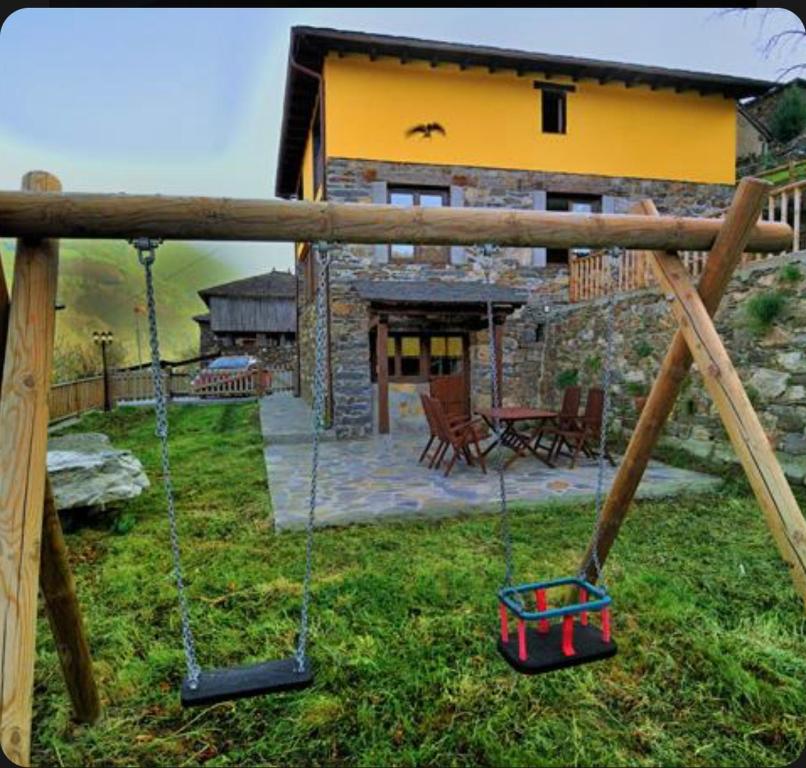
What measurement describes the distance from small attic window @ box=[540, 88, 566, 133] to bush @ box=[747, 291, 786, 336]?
5463mm

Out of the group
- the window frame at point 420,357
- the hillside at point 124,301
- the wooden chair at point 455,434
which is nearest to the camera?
the wooden chair at point 455,434

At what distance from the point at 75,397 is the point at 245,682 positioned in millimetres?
11427

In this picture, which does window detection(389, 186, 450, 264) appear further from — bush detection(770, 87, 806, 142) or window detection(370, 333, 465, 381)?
bush detection(770, 87, 806, 142)

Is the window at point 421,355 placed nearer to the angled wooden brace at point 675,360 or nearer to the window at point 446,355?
the window at point 446,355

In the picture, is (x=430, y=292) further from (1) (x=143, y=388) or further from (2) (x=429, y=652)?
(1) (x=143, y=388)

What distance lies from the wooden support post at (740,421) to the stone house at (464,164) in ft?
19.1

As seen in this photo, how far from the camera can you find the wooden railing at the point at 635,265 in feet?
19.4

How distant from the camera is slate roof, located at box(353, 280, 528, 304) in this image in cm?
789

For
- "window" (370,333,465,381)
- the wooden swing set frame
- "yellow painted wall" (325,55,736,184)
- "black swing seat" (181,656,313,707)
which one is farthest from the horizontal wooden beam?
"window" (370,333,465,381)

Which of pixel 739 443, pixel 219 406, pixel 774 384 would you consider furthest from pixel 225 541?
pixel 219 406

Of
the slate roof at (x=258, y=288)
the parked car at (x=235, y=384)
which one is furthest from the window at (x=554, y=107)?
the slate roof at (x=258, y=288)

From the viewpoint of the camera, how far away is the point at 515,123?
912cm

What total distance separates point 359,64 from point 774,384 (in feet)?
24.9

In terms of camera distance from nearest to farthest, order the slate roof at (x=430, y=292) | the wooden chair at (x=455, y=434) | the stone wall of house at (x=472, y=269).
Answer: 1. the wooden chair at (x=455, y=434)
2. the slate roof at (x=430, y=292)
3. the stone wall of house at (x=472, y=269)
